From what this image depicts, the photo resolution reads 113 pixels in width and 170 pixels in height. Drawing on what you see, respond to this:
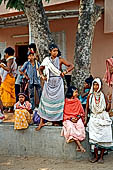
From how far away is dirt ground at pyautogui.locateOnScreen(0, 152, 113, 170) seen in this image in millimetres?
5965

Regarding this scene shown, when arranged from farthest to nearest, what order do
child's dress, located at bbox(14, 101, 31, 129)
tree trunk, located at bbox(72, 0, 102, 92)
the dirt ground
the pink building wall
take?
1. the pink building wall
2. tree trunk, located at bbox(72, 0, 102, 92)
3. child's dress, located at bbox(14, 101, 31, 129)
4. the dirt ground

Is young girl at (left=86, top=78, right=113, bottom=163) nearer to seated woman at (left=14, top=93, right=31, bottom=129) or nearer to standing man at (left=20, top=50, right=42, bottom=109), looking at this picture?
seated woman at (left=14, top=93, right=31, bottom=129)

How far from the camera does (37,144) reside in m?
6.60

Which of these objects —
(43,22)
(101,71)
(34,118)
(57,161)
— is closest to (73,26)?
(101,71)

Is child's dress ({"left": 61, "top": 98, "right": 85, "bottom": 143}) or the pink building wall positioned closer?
child's dress ({"left": 61, "top": 98, "right": 85, "bottom": 143})

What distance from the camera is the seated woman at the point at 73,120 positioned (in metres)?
6.09

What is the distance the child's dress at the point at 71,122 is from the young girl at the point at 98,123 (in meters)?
0.18

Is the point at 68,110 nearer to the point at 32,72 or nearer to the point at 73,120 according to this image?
the point at 73,120

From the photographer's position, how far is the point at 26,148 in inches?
264

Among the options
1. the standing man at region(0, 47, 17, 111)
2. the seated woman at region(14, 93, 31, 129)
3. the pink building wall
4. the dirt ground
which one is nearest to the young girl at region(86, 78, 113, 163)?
the dirt ground

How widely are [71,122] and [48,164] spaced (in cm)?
88

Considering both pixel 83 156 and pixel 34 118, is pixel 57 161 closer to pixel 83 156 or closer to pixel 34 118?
pixel 83 156

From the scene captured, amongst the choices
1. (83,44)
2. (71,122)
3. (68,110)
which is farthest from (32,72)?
(71,122)

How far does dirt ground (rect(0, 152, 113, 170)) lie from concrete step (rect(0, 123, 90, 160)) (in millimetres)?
138
